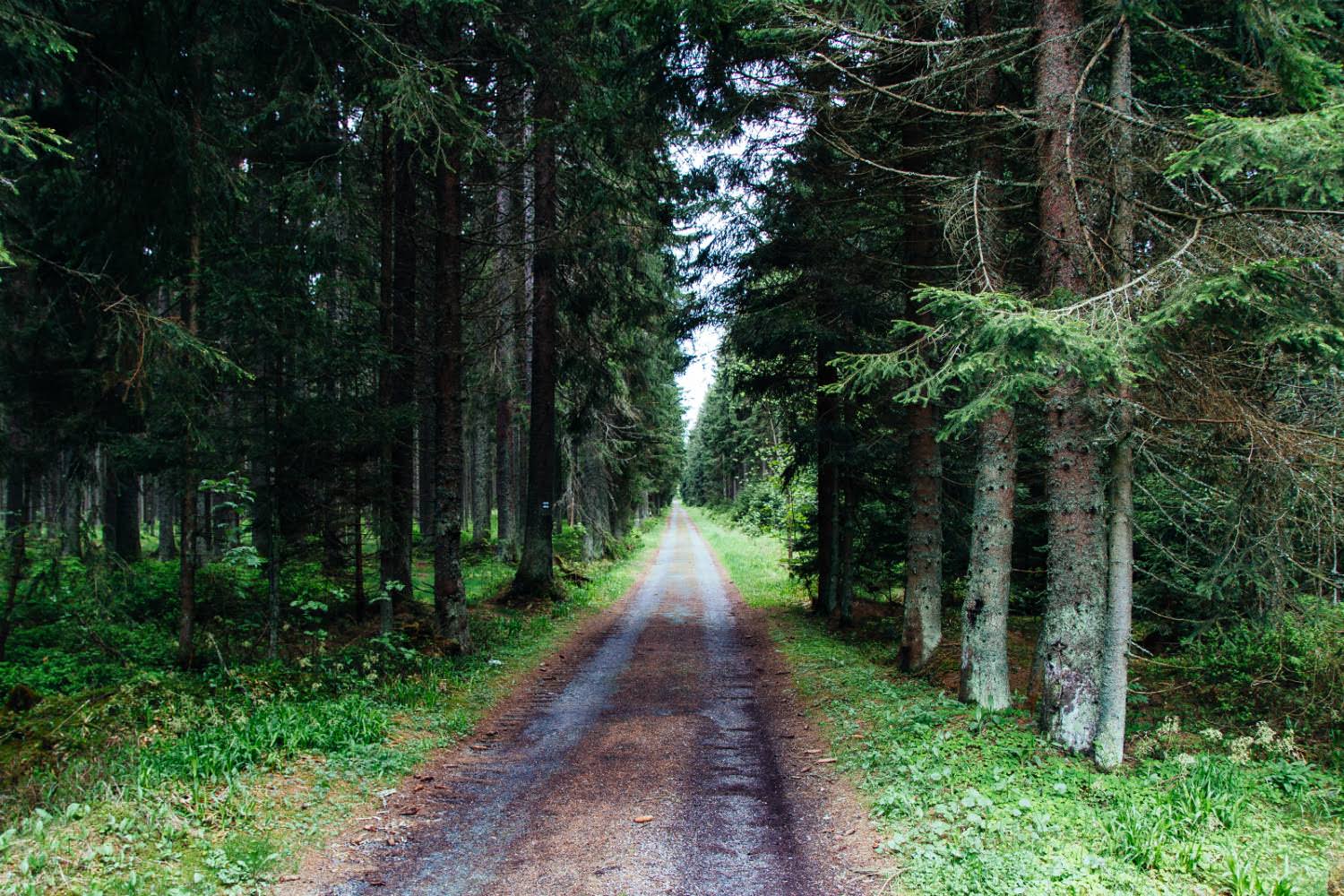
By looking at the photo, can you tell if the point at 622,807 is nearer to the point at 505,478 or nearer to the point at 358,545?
the point at 358,545

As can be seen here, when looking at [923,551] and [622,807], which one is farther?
[923,551]

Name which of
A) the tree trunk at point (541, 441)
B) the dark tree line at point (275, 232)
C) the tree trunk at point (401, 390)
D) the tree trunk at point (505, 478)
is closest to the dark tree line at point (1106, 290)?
the dark tree line at point (275, 232)

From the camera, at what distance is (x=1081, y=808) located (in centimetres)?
512

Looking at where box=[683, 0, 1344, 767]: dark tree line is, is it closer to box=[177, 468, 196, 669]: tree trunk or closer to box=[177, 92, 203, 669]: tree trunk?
box=[177, 92, 203, 669]: tree trunk

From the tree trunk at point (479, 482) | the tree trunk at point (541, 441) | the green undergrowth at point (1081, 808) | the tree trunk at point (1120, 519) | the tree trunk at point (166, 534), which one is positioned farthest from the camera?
the tree trunk at point (479, 482)

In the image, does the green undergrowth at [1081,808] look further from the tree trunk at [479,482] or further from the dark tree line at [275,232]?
the tree trunk at [479,482]

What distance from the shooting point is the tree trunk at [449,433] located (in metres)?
10.5

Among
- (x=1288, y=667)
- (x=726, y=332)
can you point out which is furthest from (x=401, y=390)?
(x=1288, y=667)

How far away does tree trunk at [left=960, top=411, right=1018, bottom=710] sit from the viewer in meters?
7.64

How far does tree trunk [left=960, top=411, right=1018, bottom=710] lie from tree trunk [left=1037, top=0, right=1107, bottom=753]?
42.9 inches

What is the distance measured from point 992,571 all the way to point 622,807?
4.79 meters

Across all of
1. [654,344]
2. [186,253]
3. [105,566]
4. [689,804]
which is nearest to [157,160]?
[186,253]

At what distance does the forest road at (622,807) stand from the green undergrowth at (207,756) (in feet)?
1.47

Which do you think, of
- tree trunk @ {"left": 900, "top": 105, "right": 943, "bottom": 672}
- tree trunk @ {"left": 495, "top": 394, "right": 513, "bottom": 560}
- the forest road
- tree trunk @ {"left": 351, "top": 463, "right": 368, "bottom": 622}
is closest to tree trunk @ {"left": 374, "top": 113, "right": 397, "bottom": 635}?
tree trunk @ {"left": 351, "top": 463, "right": 368, "bottom": 622}
